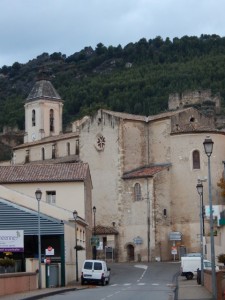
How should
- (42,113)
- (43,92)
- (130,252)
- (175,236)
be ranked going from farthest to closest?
(43,92) < (42,113) < (130,252) < (175,236)

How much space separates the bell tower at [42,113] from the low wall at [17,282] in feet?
286

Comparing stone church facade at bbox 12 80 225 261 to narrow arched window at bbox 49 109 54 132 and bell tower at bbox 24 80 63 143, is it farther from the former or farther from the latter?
narrow arched window at bbox 49 109 54 132

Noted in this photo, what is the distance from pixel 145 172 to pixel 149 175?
6.12ft

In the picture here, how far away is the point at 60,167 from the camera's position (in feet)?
205

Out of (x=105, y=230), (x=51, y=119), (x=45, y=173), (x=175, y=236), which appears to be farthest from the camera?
(x=51, y=119)

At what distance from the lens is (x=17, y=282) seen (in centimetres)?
3591

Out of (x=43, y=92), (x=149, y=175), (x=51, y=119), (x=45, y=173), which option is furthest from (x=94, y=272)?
(x=43, y=92)

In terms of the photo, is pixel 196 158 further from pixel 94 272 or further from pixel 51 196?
pixel 94 272

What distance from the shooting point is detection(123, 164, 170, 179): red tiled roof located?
268 ft

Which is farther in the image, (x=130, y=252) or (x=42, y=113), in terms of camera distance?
(x=42, y=113)

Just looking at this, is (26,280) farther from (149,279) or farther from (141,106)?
(141,106)

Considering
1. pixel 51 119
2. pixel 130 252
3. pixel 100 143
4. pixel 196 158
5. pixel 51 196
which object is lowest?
pixel 130 252

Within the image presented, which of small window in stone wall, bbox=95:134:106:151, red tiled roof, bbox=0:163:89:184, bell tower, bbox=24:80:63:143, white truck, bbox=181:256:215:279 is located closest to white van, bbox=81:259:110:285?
white truck, bbox=181:256:215:279

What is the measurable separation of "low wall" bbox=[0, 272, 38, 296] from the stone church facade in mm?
41264
